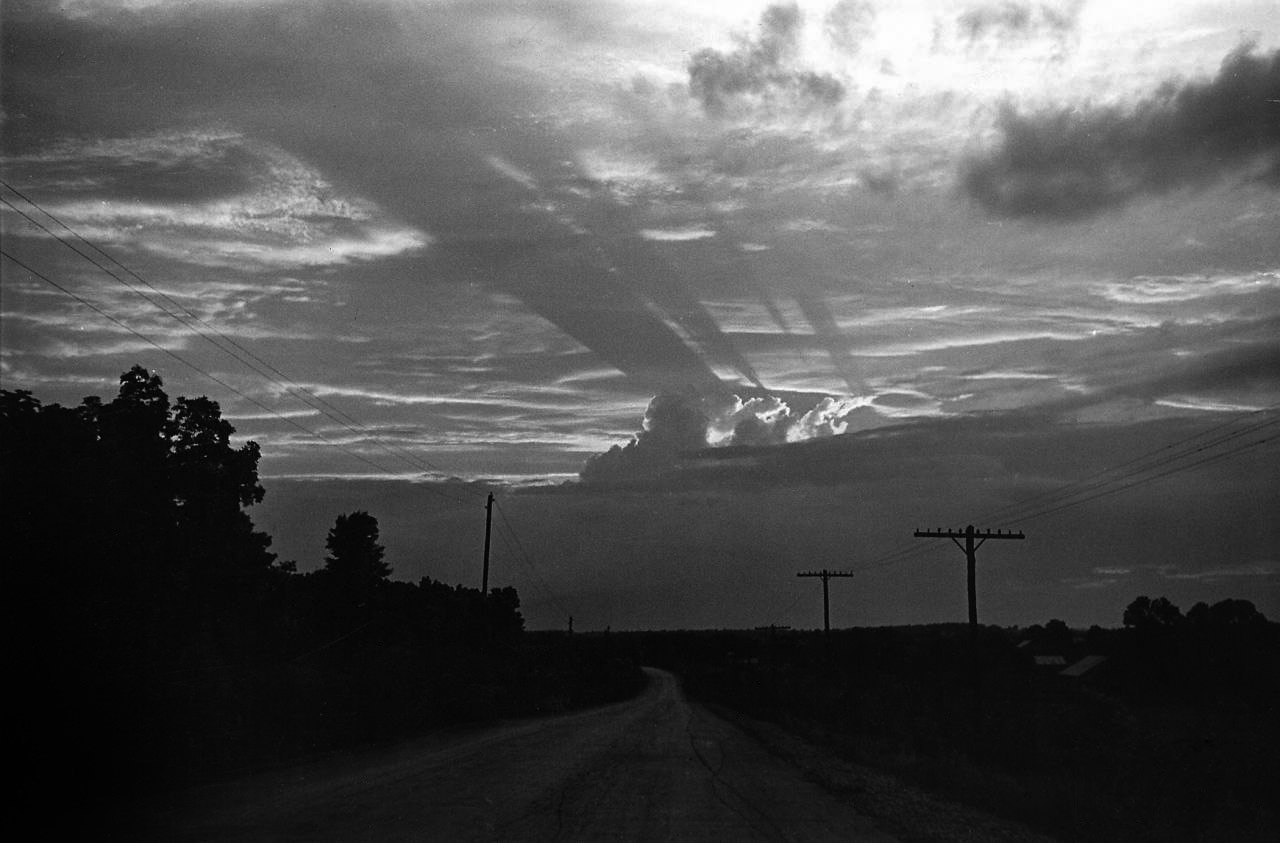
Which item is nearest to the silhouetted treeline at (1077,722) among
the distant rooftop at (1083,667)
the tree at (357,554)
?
the distant rooftop at (1083,667)

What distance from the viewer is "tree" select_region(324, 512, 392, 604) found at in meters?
91.3

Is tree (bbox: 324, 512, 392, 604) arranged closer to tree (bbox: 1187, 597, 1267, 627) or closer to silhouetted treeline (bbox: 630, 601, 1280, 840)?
silhouetted treeline (bbox: 630, 601, 1280, 840)

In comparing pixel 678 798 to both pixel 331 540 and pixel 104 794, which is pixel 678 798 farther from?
pixel 331 540

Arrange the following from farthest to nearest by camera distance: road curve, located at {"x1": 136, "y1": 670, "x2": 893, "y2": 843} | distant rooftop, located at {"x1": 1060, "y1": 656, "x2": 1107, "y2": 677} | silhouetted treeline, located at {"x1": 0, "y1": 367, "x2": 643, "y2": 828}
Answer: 1. distant rooftop, located at {"x1": 1060, "y1": 656, "x2": 1107, "y2": 677}
2. silhouetted treeline, located at {"x1": 0, "y1": 367, "x2": 643, "y2": 828}
3. road curve, located at {"x1": 136, "y1": 670, "x2": 893, "y2": 843}

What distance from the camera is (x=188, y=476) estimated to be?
125 ft

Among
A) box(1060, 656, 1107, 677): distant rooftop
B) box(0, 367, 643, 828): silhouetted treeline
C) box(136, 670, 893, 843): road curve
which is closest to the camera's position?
box(136, 670, 893, 843): road curve

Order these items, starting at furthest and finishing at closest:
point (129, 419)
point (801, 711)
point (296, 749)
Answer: point (801, 711) → point (129, 419) → point (296, 749)

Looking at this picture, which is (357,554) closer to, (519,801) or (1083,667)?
(1083,667)

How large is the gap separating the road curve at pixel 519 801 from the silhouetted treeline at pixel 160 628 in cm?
228

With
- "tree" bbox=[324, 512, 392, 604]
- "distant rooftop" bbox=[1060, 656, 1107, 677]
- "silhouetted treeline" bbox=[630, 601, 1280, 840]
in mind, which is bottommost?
"silhouetted treeline" bbox=[630, 601, 1280, 840]

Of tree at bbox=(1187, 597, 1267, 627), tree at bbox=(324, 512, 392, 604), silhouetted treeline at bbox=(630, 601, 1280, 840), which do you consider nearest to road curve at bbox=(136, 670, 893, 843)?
silhouetted treeline at bbox=(630, 601, 1280, 840)

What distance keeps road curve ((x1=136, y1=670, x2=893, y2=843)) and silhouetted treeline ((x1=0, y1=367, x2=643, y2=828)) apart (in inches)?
89.9

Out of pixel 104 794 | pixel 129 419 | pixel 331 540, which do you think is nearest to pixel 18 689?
pixel 104 794

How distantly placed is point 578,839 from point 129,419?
84.4 feet
